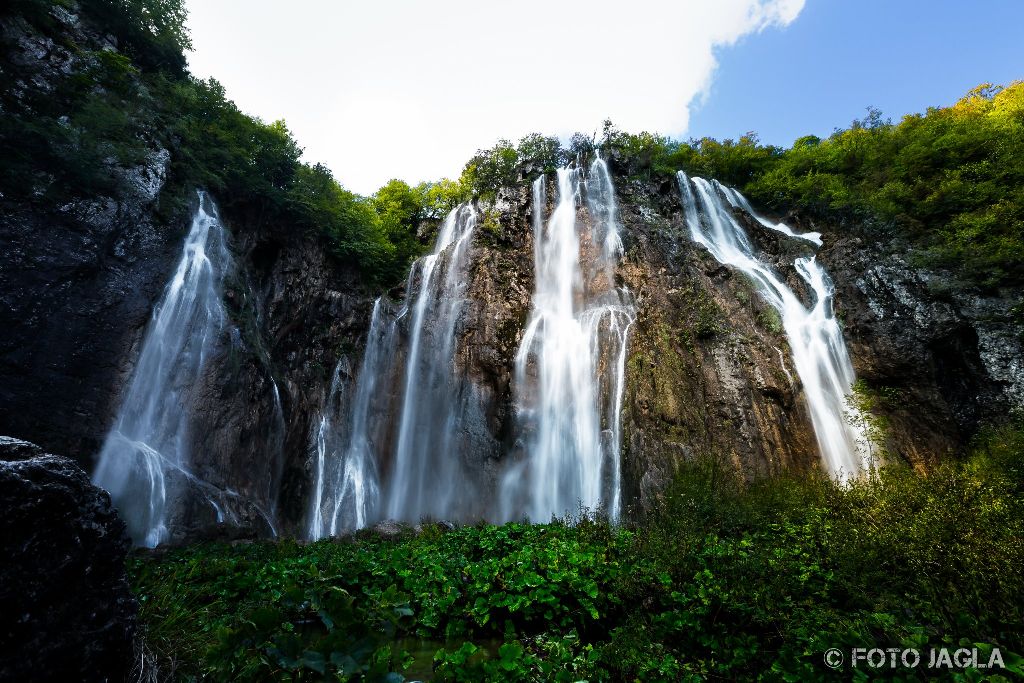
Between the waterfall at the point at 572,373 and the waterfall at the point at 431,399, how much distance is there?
2306 mm

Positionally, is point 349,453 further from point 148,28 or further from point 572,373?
point 148,28

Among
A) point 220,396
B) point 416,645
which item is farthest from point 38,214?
point 416,645

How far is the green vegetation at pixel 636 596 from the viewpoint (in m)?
2.16

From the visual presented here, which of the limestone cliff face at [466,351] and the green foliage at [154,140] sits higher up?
the green foliage at [154,140]

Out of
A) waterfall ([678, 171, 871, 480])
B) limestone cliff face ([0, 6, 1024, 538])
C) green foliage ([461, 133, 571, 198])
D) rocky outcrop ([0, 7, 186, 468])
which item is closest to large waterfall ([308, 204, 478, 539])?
limestone cliff face ([0, 6, 1024, 538])

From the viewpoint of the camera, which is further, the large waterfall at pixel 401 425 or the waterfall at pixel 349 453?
the large waterfall at pixel 401 425

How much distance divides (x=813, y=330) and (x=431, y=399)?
12316 mm

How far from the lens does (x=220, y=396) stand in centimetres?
1245

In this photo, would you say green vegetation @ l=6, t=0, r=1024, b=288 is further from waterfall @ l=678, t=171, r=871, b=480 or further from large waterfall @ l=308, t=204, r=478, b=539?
large waterfall @ l=308, t=204, r=478, b=539

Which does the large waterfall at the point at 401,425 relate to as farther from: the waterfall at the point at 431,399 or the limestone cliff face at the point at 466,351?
the limestone cliff face at the point at 466,351

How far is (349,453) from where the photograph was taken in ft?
49.8

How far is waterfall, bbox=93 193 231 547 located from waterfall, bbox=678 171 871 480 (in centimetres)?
1523

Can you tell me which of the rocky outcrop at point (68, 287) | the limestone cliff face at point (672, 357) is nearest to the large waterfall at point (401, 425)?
the limestone cliff face at point (672, 357)

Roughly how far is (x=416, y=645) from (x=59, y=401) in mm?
10512
